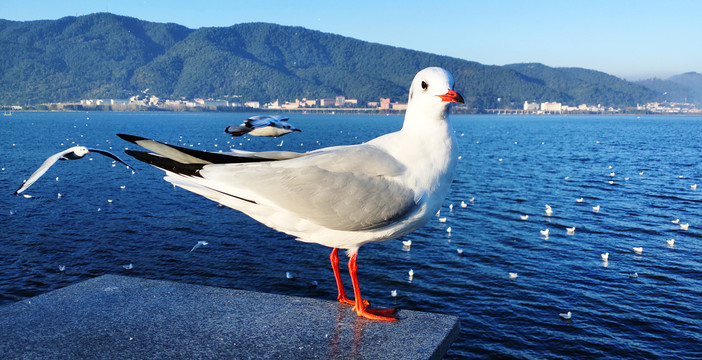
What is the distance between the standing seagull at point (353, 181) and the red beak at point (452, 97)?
0.01m

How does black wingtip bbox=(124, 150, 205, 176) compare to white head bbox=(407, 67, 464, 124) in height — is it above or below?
below

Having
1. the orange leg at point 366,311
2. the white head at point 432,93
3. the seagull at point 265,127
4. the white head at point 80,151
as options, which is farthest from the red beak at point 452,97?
the seagull at point 265,127

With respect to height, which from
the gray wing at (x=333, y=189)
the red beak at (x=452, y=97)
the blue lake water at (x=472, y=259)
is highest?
the red beak at (x=452, y=97)

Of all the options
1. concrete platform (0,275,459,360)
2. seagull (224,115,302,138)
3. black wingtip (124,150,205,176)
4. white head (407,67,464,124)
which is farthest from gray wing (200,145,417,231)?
seagull (224,115,302,138)

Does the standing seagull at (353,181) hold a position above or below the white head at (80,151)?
below

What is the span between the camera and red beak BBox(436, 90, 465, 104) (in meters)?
4.08

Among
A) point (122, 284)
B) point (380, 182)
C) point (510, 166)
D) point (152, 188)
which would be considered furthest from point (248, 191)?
point (510, 166)

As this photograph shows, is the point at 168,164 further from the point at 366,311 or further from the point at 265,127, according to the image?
the point at 265,127

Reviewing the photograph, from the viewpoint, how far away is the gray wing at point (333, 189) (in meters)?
4.34

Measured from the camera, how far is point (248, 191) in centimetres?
433

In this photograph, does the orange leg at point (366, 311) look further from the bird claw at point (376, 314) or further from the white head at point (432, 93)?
the white head at point (432, 93)

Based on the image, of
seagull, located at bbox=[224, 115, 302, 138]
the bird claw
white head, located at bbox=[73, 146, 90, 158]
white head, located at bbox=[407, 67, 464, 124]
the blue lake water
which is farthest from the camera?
the blue lake water

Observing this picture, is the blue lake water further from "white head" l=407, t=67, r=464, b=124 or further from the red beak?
the red beak

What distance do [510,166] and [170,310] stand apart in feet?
167
